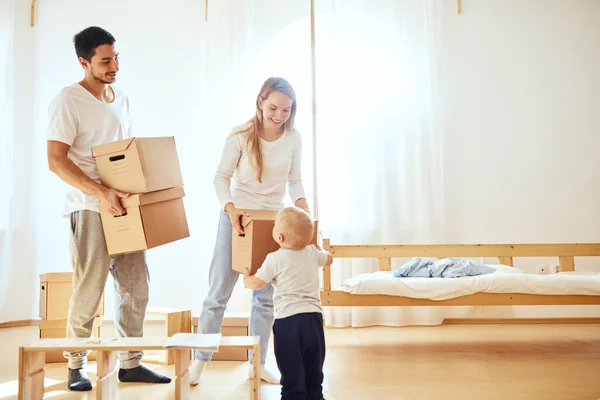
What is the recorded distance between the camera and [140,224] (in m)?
2.32

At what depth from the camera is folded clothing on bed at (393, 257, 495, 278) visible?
341 cm

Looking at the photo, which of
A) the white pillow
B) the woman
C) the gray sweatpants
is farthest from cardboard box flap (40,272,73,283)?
the white pillow

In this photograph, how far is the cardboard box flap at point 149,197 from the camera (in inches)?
90.8

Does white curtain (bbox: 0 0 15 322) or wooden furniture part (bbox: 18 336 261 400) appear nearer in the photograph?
wooden furniture part (bbox: 18 336 261 400)

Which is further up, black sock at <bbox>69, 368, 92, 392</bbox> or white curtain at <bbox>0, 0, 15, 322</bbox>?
white curtain at <bbox>0, 0, 15, 322</bbox>

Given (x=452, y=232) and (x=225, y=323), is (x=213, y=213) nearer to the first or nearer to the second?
(x=225, y=323)

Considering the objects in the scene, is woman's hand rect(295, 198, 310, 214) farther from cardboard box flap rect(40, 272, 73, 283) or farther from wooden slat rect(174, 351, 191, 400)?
cardboard box flap rect(40, 272, 73, 283)

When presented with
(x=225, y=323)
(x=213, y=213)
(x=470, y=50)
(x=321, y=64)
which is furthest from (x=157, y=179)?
(x=470, y=50)

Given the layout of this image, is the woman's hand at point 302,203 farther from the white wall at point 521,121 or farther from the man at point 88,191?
the white wall at point 521,121

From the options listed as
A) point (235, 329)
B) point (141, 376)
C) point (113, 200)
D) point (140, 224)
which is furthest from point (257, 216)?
point (235, 329)

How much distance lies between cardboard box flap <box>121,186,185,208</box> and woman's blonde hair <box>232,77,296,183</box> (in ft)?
1.13

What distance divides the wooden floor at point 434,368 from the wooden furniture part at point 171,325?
11 centimetres

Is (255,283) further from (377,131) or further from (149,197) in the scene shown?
(377,131)

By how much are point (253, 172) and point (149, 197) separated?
416 millimetres
